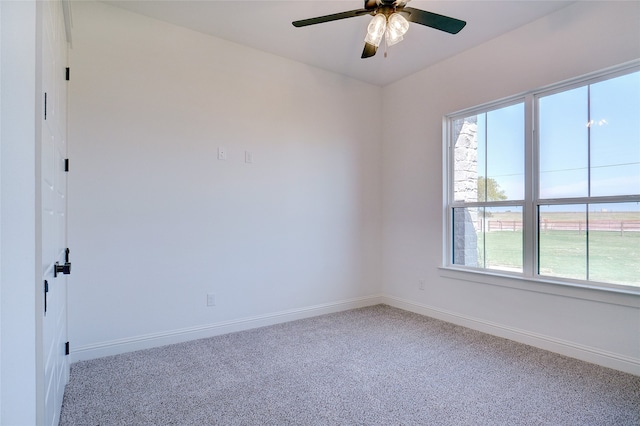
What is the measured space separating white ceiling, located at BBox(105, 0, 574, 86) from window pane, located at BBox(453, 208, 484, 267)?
1.68 metres

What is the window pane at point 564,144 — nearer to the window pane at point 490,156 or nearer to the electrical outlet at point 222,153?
the window pane at point 490,156

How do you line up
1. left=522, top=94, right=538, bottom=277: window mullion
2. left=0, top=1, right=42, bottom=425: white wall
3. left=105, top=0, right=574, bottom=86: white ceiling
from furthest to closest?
left=522, top=94, right=538, bottom=277: window mullion
left=105, top=0, right=574, bottom=86: white ceiling
left=0, top=1, right=42, bottom=425: white wall

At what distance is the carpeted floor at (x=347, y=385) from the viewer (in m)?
1.82

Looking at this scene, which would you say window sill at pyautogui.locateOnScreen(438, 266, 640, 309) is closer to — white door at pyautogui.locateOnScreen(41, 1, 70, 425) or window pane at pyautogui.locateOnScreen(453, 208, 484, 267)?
window pane at pyautogui.locateOnScreen(453, 208, 484, 267)

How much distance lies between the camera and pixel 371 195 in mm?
4203

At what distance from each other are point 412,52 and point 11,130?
3.43 metres

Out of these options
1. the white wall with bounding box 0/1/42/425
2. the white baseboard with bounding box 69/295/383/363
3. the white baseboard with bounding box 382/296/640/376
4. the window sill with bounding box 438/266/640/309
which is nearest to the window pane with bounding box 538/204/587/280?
the window sill with bounding box 438/266/640/309

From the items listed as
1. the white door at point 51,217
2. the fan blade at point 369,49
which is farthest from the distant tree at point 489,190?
the white door at point 51,217

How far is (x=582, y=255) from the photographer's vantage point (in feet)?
8.58

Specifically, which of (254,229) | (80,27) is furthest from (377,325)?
(80,27)

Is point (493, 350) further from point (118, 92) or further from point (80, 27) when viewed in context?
point (80, 27)

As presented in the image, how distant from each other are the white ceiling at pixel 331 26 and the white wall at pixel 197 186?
153mm

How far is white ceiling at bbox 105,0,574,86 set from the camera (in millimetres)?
2600

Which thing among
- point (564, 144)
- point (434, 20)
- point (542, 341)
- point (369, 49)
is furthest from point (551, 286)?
point (369, 49)
